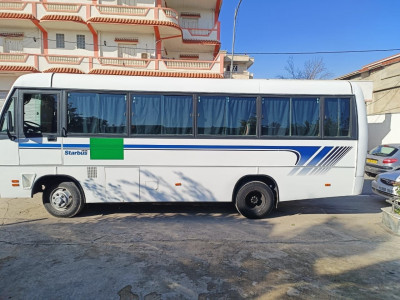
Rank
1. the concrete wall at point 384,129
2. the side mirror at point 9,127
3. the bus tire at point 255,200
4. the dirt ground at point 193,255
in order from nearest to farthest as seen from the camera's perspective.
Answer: the dirt ground at point 193,255 → the side mirror at point 9,127 → the bus tire at point 255,200 → the concrete wall at point 384,129

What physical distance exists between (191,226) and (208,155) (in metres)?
1.54

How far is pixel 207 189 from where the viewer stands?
5582mm

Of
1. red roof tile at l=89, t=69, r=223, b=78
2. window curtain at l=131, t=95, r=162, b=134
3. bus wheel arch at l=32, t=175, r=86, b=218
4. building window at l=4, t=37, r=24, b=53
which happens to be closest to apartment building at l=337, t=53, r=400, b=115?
red roof tile at l=89, t=69, r=223, b=78

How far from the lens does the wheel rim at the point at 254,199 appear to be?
5.74 meters

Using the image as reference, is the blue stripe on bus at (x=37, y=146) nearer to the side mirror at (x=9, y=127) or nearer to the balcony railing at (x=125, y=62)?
the side mirror at (x=9, y=127)

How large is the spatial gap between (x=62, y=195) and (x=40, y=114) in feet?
5.83

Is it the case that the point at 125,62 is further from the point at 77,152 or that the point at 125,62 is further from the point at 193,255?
A: the point at 193,255

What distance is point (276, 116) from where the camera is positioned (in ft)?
18.2

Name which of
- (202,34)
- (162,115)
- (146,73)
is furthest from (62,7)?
(162,115)

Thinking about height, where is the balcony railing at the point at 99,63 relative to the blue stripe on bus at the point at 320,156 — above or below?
above

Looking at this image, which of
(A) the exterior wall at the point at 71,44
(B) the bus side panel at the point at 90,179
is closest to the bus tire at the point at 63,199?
(B) the bus side panel at the point at 90,179

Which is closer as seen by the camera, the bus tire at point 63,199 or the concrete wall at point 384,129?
the bus tire at point 63,199

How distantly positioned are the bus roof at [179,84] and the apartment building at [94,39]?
38.4 feet

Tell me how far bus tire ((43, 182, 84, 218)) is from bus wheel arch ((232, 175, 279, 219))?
3.46m
